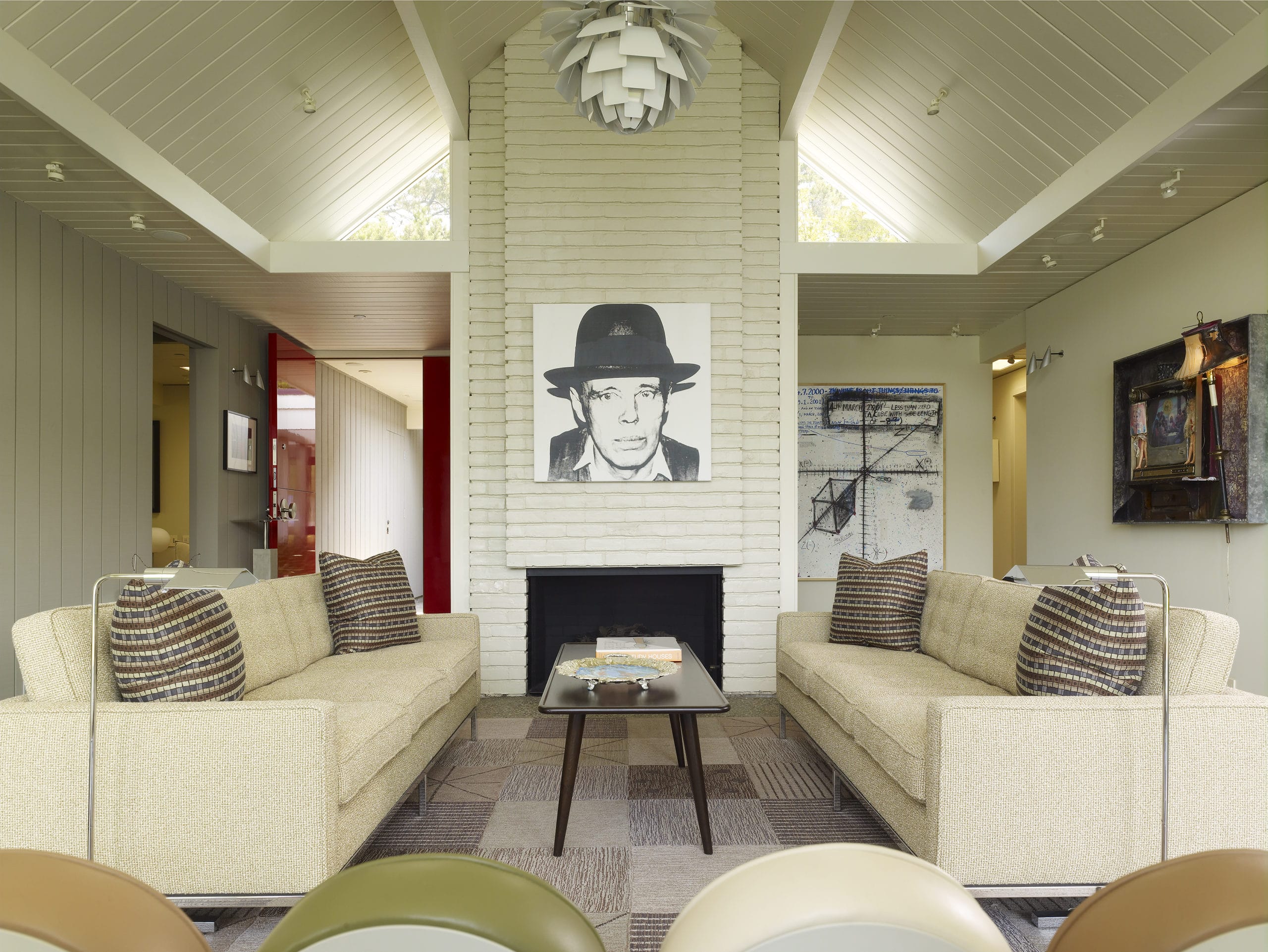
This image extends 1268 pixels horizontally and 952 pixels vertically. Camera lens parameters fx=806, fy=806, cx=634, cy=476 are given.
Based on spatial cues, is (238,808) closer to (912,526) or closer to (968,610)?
(968,610)

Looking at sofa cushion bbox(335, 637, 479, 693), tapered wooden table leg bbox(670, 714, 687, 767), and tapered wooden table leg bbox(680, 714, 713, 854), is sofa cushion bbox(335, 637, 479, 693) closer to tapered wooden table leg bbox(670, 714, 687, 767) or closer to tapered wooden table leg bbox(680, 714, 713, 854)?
tapered wooden table leg bbox(670, 714, 687, 767)

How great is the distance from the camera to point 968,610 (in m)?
3.17

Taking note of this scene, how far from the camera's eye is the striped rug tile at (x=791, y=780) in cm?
296

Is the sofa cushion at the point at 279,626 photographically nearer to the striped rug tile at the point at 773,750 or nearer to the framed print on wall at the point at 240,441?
the striped rug tile at the point at 773,750

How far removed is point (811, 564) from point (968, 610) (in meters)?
3.49

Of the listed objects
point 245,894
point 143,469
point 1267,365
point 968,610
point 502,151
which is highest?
point 502,151

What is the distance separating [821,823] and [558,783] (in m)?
1.02

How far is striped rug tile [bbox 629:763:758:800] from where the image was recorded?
295 cm

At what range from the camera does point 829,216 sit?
Result: 201 inches

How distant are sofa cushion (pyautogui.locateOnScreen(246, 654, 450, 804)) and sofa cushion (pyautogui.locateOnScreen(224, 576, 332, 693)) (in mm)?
50

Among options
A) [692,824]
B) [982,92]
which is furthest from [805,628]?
[982,92]

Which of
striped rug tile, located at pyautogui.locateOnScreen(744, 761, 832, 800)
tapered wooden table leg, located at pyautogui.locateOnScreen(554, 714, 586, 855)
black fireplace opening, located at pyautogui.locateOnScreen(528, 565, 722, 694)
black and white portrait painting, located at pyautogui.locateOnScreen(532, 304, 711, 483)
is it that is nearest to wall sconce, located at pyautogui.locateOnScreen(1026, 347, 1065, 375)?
black and white portrait painting, located at pyautogui.locateOnScreen(532, 304, 711, 483)

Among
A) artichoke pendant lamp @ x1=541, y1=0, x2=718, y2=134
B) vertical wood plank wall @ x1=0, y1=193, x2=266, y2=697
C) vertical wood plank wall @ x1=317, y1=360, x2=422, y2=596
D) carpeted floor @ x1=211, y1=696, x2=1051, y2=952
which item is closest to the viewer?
carpeted floor @ x1=211, y1=696, x2=1051, y2=952

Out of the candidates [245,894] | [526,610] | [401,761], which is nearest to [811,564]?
[526,610]
